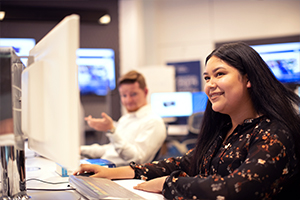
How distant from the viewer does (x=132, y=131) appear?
230cm

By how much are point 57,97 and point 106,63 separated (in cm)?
515

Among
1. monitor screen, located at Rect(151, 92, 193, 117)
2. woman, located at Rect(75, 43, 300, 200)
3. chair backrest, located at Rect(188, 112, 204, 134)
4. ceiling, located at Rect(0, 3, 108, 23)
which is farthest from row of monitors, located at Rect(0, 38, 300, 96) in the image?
woman, located at Rect(75, 43, 300, 200)

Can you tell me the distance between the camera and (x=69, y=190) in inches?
46.2

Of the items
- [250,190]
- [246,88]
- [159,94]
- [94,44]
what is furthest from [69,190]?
[94,44]

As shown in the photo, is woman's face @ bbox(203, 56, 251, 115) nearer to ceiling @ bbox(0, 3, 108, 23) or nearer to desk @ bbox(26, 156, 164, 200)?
desk @ bbox(26, 156, 164, 200)

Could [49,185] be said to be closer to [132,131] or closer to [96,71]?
[132,131]

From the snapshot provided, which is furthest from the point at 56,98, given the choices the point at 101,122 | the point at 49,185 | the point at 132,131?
the point at 132,131

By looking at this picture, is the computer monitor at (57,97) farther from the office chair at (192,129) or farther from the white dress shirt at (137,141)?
the office chair at (192,129)

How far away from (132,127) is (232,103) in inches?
49.6

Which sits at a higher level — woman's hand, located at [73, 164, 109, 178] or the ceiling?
the ceiling

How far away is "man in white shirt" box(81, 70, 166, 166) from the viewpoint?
6.59 ft

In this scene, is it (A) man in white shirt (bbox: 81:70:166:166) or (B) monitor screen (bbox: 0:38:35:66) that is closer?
(A) man in white shirt (bbox: 81:70:166:166)

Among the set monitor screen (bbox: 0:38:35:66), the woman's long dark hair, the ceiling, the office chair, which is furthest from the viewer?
the ceiling

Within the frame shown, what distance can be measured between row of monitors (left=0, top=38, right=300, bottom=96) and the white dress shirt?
320 centimetres
